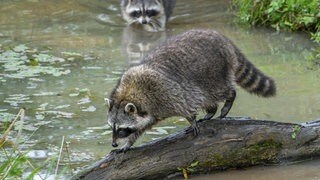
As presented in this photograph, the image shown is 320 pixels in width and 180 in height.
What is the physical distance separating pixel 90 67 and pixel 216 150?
2.92 m

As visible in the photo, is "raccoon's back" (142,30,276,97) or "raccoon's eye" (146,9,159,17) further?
"raccoon's eye" (146,9,159,17)

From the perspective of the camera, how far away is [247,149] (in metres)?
5.05

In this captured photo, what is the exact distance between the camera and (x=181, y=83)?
5.16 metres

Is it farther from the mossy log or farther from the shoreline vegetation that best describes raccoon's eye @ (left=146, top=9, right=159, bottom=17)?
the mossy log

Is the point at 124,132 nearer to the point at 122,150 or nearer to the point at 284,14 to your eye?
the point at 122,150

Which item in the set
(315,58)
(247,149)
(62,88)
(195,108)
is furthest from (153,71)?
(315,58)

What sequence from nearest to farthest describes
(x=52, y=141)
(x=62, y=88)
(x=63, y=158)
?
(x=63, y=158) < (x=52, y=141) < (x=62, y=88)

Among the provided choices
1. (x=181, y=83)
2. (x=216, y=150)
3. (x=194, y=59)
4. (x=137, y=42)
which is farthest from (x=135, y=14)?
(x=216, y=150)

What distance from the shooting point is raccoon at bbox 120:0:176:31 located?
9828mm

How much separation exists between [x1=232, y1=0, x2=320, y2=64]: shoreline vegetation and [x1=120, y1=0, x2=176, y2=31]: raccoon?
36.6 inches

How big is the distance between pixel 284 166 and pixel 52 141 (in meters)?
1.61

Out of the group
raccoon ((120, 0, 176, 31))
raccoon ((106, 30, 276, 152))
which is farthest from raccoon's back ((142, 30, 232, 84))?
raccoon ((120, 0, 176, 31))

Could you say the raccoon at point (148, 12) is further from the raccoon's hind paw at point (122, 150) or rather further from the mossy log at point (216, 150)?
the raccoon's hind paw at point (122, 150)

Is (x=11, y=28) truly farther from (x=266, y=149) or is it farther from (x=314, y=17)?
(x=266, y=149)
